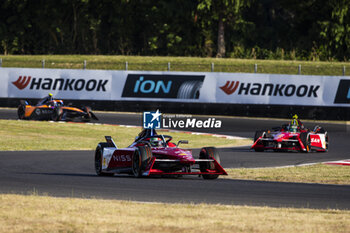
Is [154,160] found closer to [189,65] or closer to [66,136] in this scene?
[66,136]

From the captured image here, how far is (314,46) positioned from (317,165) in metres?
32.5

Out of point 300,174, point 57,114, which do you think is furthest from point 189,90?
point 300,174

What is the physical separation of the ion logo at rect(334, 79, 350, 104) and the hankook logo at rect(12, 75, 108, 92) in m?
10.5

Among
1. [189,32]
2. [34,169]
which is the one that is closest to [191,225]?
[34,169]

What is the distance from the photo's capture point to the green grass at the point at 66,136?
22.5 meters

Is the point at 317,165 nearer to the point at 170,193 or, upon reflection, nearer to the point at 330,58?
the point at 170,193

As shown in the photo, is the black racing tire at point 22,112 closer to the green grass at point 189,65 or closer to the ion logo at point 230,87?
the green grass at point 189,65

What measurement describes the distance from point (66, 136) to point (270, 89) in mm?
10327

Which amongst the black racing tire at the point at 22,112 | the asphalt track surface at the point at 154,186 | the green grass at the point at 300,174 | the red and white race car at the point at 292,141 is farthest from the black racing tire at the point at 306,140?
the black racing tire at the point at 22,112

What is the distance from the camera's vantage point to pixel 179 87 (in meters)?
33.0

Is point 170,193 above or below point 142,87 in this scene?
above

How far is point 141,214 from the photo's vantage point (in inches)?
348

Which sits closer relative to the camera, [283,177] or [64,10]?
[283,177]

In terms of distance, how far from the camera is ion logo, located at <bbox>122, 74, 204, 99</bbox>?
32.9 meters
